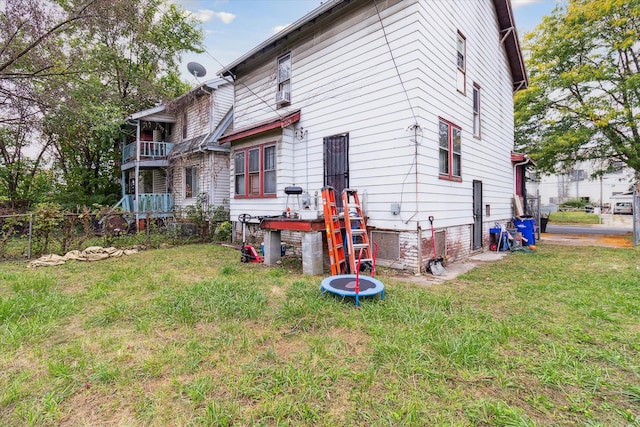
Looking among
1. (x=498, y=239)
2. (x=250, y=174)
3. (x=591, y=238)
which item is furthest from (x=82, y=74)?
(x=591, y=238)

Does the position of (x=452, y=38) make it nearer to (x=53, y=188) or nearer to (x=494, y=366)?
(x=494, y=366)

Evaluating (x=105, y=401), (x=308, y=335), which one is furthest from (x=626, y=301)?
Answer: (x=105, y=401)

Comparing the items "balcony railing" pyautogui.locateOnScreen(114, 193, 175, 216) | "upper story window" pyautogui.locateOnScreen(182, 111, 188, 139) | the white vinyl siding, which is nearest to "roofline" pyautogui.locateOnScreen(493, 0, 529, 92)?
the white vinyl siding

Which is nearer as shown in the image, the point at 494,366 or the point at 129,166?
the point at 494,366

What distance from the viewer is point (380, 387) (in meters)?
2.41

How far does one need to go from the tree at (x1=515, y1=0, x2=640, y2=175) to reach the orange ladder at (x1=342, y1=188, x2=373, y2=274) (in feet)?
43.0

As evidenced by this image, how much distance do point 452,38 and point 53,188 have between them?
792 inches

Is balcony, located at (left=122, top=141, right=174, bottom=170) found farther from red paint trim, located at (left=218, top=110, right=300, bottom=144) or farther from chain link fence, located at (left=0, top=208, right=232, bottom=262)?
red paint trim, located at (left=218, top=110, right=300, bottom=144)

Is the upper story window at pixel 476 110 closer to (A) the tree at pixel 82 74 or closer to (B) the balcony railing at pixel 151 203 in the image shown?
(A) the tree at pixel 82 74

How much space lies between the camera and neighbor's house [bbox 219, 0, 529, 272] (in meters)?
6.21

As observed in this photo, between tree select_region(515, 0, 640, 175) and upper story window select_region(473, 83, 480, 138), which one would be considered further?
tree select_region(515, 0, 640, 175)

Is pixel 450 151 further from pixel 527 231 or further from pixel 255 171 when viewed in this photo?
pixel 255 171

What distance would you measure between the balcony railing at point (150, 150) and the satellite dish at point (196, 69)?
12.6 feet

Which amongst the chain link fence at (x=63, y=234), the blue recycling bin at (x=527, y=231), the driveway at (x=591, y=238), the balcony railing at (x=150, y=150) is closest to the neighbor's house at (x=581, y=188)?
the driveway at (x=591, y=238)
